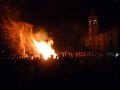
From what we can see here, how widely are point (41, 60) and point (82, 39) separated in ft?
193

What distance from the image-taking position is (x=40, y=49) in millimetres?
35281

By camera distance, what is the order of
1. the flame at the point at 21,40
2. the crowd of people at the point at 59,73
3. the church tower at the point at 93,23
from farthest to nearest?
the church tower at the point at 93,23 < the flame at the point at 21,40 < the crowd of people at the point at 59,73

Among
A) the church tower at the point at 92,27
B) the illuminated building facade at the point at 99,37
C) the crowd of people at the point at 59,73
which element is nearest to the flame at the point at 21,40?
the crowd of people at the point at 59,73

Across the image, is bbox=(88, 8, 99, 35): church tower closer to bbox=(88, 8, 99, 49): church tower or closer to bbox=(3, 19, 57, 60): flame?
bbox=(88, 8, 99, 49): church tower

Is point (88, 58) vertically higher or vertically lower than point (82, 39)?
lower

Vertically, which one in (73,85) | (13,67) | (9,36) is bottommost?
(73,85)

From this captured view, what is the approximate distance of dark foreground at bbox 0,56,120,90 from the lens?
1744cm

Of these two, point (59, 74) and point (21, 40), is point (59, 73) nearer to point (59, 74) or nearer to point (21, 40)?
point (59, 74)

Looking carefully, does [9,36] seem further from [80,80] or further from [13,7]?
[80,80]

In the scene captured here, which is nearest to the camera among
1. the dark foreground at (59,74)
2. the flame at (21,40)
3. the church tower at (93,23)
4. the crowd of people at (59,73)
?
the dark foreground at (59,74)

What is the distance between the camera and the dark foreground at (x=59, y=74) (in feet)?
57.2

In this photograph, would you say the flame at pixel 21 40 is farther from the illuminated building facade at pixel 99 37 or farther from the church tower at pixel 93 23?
the church tower at pixel 93 23

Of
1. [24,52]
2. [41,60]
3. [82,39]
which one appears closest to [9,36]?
[24,52]

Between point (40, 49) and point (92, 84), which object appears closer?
point (92, 84)
